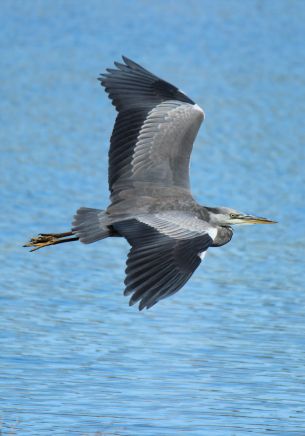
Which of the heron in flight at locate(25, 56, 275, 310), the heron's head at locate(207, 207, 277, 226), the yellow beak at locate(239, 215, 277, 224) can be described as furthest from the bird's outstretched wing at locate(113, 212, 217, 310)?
the yellow beak at locate(239, 215, 277, 224)

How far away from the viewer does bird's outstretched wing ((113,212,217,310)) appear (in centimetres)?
605

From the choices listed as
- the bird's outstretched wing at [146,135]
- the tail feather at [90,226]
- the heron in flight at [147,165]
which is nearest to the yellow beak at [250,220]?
the heron in flight at [147,165]

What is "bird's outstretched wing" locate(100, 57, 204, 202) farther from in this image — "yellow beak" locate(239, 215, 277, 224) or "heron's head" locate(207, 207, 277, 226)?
"yellow beak" locate(239, 215, 277, 224)

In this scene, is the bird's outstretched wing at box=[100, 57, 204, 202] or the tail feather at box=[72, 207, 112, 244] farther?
the bird's outstretched wing at box=[100, 57, 204, 202]

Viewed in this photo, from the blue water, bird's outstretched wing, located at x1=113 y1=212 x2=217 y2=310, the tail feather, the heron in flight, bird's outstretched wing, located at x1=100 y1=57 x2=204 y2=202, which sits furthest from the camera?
bird's outstretched wing, located at x1=100 y1=57 x2=204 y2=202

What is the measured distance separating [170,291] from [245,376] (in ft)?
6.14

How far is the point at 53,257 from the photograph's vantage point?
10844mm

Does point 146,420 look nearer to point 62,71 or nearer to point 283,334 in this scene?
point 283,334

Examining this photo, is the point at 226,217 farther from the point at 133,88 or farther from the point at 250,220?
the point at 133,88

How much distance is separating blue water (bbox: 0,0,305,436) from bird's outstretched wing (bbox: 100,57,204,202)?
3.68 feet

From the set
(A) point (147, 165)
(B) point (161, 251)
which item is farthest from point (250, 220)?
(B) point (161, 251)

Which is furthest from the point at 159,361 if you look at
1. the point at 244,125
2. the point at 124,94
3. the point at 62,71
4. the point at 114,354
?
the point at 62,71

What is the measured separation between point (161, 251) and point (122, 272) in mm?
3806

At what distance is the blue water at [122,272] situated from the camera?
7.07 metres
